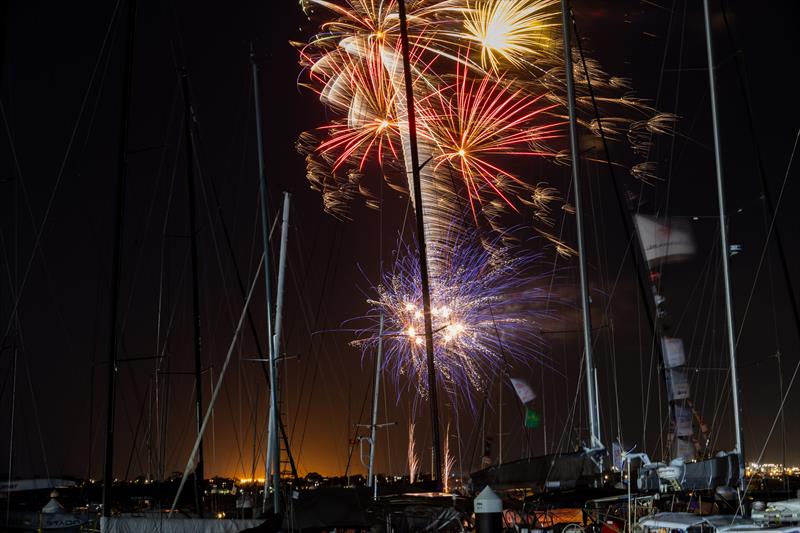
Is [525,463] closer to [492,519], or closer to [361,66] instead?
[492,519]

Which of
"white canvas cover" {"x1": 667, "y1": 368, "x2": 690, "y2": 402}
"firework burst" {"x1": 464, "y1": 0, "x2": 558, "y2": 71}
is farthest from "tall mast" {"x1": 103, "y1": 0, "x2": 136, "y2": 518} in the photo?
"white canvas cover" {"x1": 667, "y1": 368, "x2": 690, "y2": 402}

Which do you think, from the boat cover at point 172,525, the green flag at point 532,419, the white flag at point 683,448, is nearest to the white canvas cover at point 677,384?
the white flag at point 683,448

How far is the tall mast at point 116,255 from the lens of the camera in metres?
21.7

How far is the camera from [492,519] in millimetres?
14891

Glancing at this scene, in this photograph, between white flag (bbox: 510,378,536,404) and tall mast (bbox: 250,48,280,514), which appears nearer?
tall mast (bbox: 250,48,280,514)

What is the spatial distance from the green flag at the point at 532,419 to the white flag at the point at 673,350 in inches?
352

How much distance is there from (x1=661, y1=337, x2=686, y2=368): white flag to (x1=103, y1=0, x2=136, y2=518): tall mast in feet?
75.3

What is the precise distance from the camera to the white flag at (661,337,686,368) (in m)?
38.9

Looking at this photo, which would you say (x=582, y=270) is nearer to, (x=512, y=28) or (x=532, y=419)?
(x=512, y=28)

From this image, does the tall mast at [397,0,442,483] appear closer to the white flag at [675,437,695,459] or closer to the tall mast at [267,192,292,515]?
the tall mast at [267,192,292,515]

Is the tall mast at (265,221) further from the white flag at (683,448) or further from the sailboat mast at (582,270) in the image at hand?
the white flag at (683,448)

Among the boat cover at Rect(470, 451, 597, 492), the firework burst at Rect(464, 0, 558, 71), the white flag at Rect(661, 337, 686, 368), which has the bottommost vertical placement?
the boat cover at Rect(470, 451, 597, 492)

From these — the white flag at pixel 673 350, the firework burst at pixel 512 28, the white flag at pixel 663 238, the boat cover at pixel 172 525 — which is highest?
the firework burst at pixel 512 28

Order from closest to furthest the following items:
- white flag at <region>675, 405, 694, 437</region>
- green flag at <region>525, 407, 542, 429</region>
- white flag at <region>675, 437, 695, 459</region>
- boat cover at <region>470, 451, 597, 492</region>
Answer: boat cover at <region>470, 451, 597, 492</region>, white flag at <region>675, 405, 694, 437</region>, white flag at <region>675, 437, 695, 459</region>, green flag at <region>525, 407, 542, 429</region>
